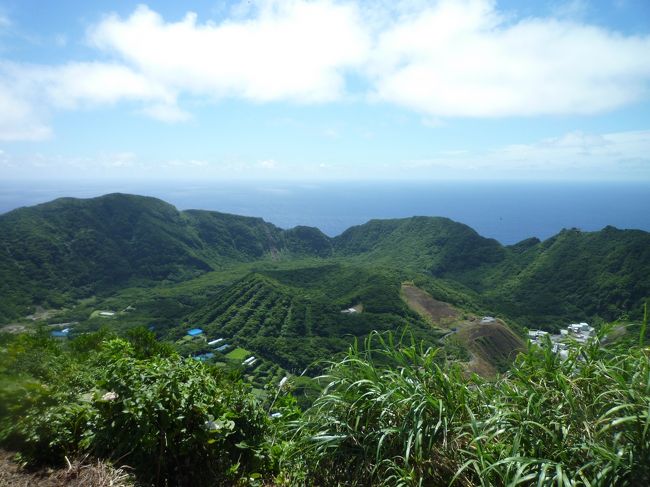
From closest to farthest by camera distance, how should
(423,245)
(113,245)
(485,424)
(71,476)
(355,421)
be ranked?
(485,424), (71,476), (355,421), (113,245), (423,245)

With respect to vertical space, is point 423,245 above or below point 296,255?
above

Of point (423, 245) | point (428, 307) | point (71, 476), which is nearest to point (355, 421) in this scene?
point (71, 476)

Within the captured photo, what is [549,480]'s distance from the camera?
5.80 ft

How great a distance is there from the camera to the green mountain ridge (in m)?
64.6

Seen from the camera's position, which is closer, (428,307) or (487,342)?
(487,342)

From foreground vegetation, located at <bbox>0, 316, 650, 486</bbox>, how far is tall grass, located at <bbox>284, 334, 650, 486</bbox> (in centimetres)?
1

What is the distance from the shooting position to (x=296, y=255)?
427 ft

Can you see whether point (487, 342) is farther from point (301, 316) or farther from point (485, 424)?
point (485, 424)

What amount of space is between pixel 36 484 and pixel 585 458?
339cm

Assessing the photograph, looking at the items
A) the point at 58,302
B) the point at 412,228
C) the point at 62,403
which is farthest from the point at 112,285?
the point at 62,403

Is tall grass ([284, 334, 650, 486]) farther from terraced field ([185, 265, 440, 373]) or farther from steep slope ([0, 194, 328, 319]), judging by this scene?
steep slope ([0, 194, 328, 319])

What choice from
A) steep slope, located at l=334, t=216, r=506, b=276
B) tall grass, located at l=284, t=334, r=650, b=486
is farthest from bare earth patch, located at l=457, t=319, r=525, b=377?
steep slope, located at l=334, t=216, r=506, b=276

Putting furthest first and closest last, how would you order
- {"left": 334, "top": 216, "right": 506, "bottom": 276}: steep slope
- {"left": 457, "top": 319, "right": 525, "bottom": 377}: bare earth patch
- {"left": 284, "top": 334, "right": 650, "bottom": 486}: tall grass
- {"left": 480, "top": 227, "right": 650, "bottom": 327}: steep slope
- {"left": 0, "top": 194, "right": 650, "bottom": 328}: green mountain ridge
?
1. {"left": 334, "top": 216, "right": 506, "bottom": 276}: steep slope
2. {"left": 0, "top": 194, "right": 650, "bottom": 328}: green mountain ridge
3. {"left": 480, "top": 227, "right": 650, "bottom": 327}: steep slope
4. {"left": 457, "top": 319, "right": 525, "bottom": 377}: bare earth patch
5. {"left": 284, "top": 334, "right": 650, "bottom": 486}: tall grass

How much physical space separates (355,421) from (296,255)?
420ft
